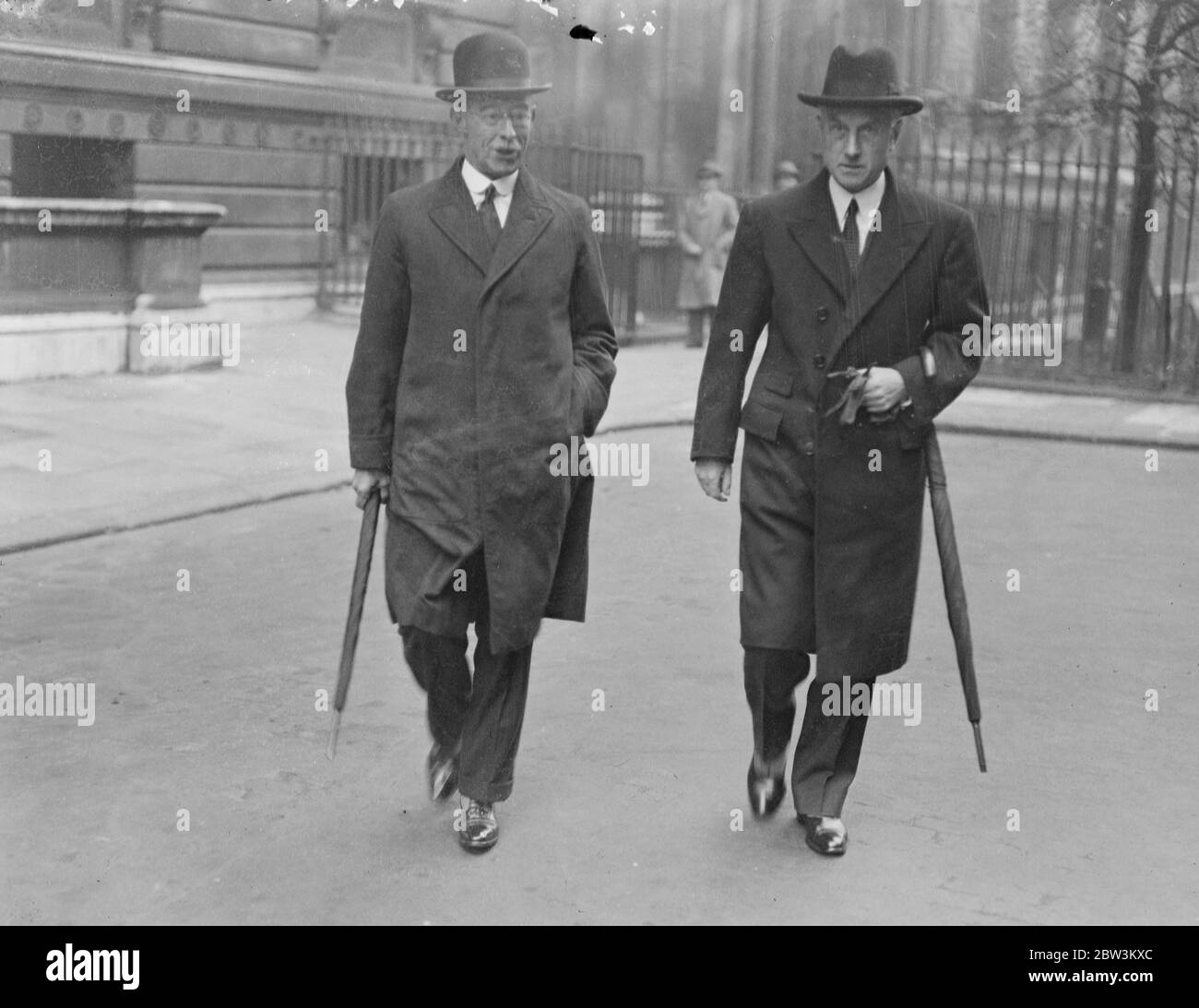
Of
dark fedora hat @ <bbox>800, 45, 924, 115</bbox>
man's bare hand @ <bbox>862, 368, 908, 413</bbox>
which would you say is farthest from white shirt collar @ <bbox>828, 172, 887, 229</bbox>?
man's bare hand @ <bbox>862, 368, 908, 413</bbox>

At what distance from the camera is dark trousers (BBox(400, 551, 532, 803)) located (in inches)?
192

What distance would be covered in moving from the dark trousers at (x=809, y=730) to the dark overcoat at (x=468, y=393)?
64 cm

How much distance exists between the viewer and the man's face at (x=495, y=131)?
4676 millimetres

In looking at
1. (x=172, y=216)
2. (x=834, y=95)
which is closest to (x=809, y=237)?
(x=834, y=95)

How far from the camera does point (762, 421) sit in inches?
192

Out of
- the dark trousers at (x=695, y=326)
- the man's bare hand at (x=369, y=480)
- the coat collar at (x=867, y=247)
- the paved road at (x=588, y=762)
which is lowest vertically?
the dark trousers at (x=695, y=326)

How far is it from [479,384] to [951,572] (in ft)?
4.29

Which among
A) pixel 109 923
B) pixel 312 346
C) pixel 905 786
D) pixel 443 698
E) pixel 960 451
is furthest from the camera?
pixel 312 346

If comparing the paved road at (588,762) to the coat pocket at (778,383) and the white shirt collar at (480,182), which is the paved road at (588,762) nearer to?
the coat pocket at (778,383)

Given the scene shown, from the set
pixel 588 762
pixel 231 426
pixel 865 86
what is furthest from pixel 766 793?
pixel 231 426

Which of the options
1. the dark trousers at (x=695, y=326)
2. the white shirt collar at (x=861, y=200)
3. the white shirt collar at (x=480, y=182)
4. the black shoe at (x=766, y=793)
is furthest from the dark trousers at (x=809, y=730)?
the dark trousers at (x=695, y=326)
